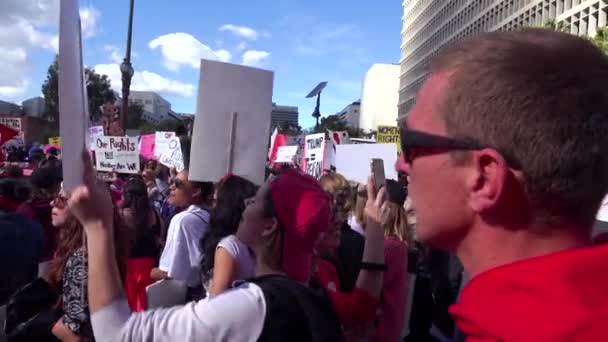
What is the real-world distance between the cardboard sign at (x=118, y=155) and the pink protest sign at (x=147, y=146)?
1551 mm

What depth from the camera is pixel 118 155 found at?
35.8 ft

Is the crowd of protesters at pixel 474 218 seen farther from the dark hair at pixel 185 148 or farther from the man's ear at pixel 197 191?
the dark hair at pixel 185 148

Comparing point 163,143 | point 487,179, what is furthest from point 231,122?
point 163,143

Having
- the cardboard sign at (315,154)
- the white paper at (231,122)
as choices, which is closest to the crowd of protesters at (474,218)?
the white paper at (231,122)

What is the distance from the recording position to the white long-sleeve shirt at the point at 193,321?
173 centimetres

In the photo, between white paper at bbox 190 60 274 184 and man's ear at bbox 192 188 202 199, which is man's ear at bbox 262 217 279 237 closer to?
white paper at bbox 190 60 274 184

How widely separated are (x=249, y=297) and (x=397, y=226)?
2.65 m

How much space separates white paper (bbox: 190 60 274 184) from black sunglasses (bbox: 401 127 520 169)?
294 centimetres

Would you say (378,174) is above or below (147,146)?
above

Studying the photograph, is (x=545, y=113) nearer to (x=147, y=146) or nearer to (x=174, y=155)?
(x=174, y=155)

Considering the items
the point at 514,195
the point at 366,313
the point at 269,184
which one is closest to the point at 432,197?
the point at 514,195

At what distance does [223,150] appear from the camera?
14.4 ft

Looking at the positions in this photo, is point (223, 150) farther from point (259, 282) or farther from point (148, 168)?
point (148, 168)

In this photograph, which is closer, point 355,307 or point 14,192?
point 355,307
